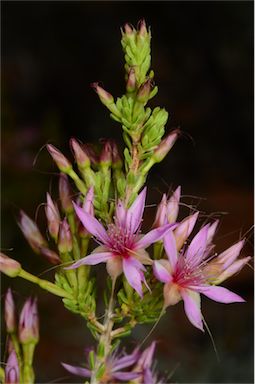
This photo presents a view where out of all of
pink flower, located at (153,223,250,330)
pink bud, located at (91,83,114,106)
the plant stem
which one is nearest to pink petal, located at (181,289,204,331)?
pink flower, located at (153,223,250,330)

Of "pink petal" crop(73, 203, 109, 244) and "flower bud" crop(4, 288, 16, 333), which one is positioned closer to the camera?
"pink petal" crop(73, 203, 109, 244)

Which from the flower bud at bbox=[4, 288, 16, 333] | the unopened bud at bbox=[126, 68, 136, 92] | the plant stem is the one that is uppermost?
the unopened bud at bbox=[126, 68, 136, 92]

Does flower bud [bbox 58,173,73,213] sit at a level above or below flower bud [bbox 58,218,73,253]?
above

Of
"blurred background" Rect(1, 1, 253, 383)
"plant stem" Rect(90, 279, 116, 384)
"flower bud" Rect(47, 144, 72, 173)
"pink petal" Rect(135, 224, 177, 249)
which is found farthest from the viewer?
"blurred background" Rect(1, 1, 253, 383)

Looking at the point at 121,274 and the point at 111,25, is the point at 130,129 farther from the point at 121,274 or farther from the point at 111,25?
the point at 111,25

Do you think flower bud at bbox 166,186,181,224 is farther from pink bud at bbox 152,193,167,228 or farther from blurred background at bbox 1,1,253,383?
blurred background at bbox 1,1,253,383

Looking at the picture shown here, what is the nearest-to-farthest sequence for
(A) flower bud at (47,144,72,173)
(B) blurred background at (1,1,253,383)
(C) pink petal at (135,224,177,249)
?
1. (C) pink petal at (135,224,177,249)
2. (A) flower bud at (47,144,72,173)
3. (B) blurred background at (1,1,253,383)
